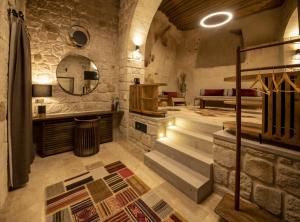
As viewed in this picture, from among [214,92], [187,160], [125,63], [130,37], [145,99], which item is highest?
[130,37]

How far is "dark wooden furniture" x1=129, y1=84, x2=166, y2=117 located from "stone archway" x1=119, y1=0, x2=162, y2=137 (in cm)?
28

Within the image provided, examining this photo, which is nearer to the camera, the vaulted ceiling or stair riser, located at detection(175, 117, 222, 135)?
stair riser, located at detection(175, 117, 222, 135)

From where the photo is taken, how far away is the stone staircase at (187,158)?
1.83 metres

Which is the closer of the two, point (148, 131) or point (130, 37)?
point (148, 131)

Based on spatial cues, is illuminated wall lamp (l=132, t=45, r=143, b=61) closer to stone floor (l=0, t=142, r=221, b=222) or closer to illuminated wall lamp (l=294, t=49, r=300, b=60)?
stone floor (l=0, t=142, r=221, b=222)

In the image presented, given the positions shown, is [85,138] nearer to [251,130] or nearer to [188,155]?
[188,155]

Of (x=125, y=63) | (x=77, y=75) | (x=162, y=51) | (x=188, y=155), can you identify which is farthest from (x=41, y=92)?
(x=162, y=51)

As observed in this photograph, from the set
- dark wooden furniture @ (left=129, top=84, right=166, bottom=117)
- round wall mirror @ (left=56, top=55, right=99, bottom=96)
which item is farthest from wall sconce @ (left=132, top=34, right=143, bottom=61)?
round wall mirror @ (left=56, top=55, right=99, bottom=96)

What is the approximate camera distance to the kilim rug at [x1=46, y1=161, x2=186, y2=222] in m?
1.51

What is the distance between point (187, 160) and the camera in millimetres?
2174

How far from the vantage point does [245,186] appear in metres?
1.62

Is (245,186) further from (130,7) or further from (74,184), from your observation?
(130,7)

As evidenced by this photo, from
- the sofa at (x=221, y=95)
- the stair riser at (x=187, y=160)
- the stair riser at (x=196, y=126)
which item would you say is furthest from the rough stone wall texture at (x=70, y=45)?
the sofa at (x=221, y=95)

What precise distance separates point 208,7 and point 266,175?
18.7ft
